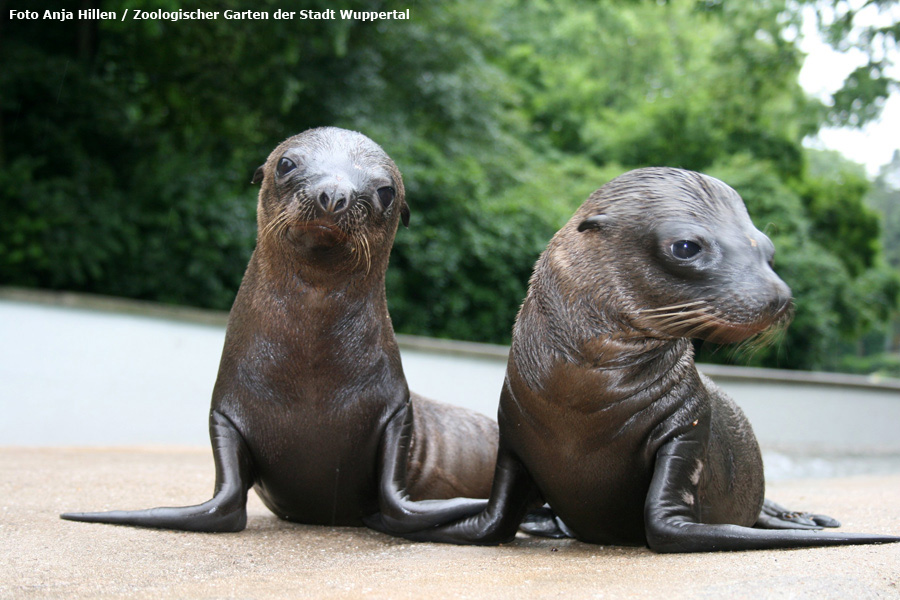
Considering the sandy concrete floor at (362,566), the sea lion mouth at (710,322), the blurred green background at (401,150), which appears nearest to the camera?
the sandy concrete floor at (362,566)

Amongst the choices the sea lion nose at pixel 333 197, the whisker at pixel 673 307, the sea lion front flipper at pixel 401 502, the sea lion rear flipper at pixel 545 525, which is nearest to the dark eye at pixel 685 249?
the whisker at pixel 673 307

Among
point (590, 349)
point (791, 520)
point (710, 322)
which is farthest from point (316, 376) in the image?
point (791, 520)

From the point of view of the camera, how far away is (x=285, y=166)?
381 centimetres

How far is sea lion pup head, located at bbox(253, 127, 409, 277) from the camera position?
3512mm

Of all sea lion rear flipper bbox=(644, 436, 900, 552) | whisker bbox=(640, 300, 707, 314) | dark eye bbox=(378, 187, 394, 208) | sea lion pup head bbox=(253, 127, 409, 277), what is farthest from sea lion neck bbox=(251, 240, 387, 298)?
sea lion rear flipper bbox=(644, 436, 900, 552)

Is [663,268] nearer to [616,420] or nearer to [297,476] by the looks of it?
[616,420]

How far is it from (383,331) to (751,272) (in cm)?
176

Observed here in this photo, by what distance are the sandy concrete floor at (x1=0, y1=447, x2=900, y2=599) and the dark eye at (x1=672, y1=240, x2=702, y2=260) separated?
41.8 inches

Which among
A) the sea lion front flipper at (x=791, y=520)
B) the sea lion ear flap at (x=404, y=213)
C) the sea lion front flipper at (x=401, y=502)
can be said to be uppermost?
the sea lion ear flap at (x=404, y=213)

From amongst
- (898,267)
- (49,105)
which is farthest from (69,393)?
(898,267)

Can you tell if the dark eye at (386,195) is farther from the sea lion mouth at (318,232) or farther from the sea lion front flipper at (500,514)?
the sea lion front flipper at (500,514)

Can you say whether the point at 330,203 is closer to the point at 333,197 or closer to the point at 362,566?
the point at 333,197

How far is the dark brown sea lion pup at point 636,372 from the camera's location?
10.2 ft

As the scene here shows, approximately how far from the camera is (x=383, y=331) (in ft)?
13.5
